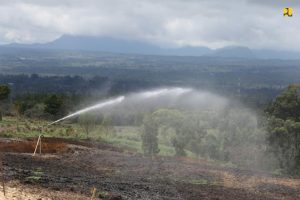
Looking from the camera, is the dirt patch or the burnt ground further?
the dirt patch

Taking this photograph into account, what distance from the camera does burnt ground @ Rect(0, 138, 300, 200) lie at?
2211cm

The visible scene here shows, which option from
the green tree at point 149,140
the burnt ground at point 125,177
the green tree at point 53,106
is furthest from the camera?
the green tree at point 53,106

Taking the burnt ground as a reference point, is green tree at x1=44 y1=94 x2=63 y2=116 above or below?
above

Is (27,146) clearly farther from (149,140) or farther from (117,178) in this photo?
(149,140)

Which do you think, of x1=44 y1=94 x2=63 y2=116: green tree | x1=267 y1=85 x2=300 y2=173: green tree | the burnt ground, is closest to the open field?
the burnt ground

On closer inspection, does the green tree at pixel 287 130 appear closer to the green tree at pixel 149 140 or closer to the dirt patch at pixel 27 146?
the green tree at pixel 149 140

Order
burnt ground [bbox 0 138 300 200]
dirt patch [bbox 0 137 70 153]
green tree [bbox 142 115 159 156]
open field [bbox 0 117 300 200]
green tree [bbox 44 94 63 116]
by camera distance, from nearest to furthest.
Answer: open field [bbox 0 117 300 200] → burnt ground [bbox 0 138 300 200] → dirt patch [bbox 0 137 70 153] → green tree [bbox 142 115 159 156] → green tree [bbox 44 94 63 116]

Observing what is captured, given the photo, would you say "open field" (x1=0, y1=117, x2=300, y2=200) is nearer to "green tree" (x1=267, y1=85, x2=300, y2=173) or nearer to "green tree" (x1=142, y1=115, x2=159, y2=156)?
"green tree" (x1=142, y1=115, x2=159, y2=156)

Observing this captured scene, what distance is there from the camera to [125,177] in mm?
27828

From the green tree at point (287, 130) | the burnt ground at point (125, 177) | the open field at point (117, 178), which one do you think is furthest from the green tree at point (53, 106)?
the green tree at point (287, 130)

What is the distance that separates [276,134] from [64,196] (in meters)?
29.6

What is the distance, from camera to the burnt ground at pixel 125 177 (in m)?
22.1

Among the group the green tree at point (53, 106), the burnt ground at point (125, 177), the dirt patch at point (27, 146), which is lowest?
the burnt ground at point (125, 177)

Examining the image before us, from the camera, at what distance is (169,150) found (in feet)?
160
